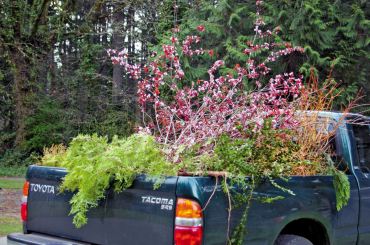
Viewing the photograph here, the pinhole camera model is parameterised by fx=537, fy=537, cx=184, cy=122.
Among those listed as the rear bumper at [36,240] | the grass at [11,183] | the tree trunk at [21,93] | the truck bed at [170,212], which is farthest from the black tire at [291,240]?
the tree trunk at [21,93]

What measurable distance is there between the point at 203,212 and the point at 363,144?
7.90ft

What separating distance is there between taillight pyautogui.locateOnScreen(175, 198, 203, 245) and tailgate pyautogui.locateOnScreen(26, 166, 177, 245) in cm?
8

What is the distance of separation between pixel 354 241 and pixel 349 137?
103cm

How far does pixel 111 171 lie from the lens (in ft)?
14.3

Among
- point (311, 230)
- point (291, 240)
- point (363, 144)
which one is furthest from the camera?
point (363, 144)

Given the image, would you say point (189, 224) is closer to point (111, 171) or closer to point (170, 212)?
point (170, 212)

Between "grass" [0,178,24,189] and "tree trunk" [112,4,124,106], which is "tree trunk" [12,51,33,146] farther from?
"grass" [0,178,24,189]

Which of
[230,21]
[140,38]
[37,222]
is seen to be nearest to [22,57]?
[140,38]

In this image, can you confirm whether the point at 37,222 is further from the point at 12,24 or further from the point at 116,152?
the point at 12,24

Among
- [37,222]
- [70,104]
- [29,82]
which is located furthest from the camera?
[70,104]

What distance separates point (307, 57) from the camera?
13180 millimetres

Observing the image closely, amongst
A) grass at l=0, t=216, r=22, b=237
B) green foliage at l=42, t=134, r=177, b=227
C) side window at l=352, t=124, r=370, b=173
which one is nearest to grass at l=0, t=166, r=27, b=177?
grass at l=0, t=216, r=22, b=237

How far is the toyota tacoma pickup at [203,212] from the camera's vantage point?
4012 mm

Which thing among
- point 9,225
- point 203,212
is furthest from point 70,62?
point 203,212
